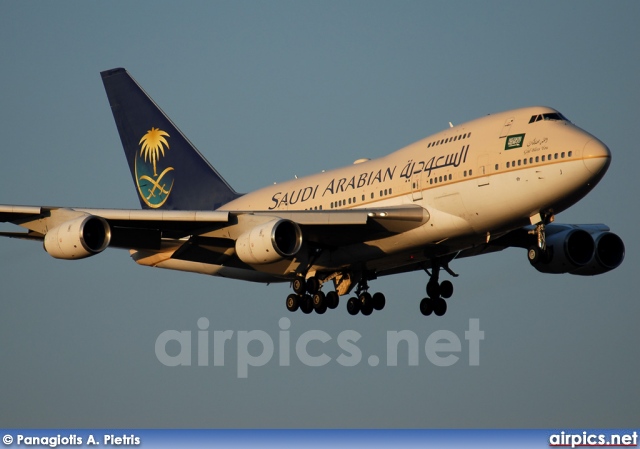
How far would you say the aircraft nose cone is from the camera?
130ft

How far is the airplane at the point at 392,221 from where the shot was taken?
40906 mm

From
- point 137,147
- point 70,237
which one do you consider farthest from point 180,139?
point 70,237

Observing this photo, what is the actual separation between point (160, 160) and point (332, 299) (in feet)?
46.7

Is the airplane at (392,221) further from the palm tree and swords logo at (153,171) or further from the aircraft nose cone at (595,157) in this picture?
the palm tree and swords logo at (153,171)

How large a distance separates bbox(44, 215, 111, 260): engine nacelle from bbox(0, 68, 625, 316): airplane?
4 centimetres

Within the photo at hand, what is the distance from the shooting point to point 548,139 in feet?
133

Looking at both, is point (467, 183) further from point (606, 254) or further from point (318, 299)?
point (606, 254)

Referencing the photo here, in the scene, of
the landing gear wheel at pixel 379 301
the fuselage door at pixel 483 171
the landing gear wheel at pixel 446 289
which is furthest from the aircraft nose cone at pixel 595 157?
the landing gear wheel at pixel 379 301

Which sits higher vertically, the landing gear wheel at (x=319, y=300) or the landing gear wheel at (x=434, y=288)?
the landing gear wheel at (x=434, y=288)

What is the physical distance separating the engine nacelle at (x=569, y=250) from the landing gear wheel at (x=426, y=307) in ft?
15.2

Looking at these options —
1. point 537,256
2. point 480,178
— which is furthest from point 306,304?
point 537,256

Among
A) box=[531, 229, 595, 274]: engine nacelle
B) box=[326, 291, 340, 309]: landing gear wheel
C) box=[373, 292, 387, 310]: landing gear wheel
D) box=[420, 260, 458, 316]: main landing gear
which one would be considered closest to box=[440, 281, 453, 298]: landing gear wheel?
box=[420, 260, 458, 316]: main landing gear

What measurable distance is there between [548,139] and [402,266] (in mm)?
10958

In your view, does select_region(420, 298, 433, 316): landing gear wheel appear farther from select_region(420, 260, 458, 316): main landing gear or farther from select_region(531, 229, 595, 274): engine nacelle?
select_region(531, 229, 595, 274): engine nacelle
